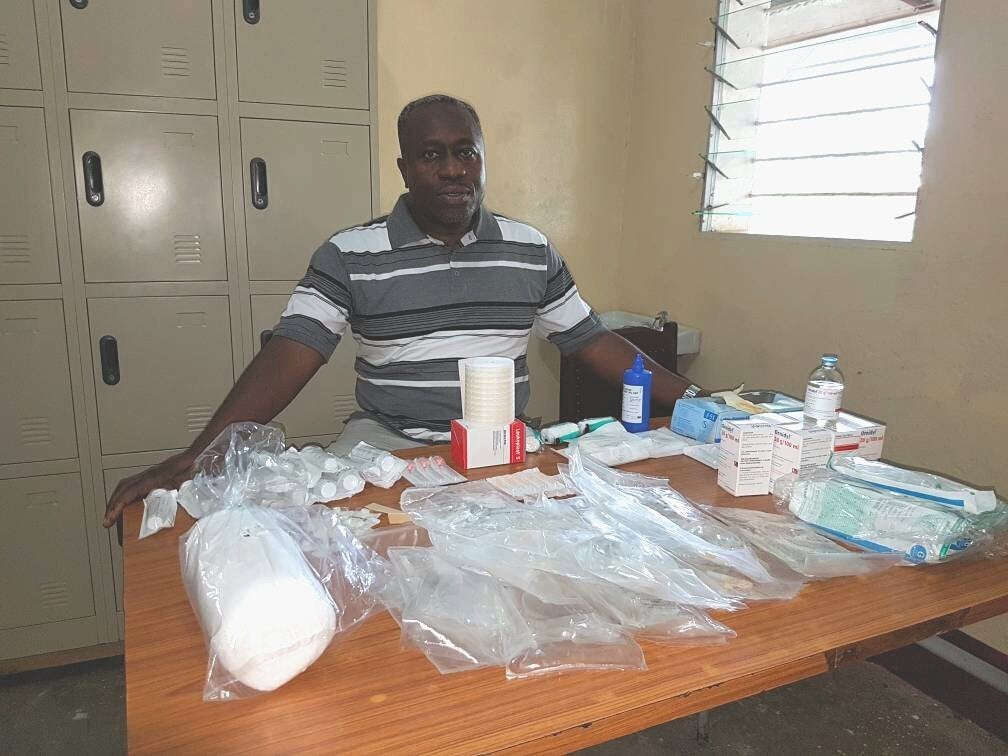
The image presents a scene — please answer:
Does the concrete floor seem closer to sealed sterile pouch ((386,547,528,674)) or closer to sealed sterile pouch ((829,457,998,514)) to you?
sealed sterile pouch ((829,457,998,514))

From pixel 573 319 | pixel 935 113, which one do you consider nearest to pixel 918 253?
pixel 935 113

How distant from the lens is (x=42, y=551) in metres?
2.18

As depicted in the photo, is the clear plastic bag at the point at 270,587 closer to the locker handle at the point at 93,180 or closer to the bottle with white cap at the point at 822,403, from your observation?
the bottle with white cap at the point at 822,403

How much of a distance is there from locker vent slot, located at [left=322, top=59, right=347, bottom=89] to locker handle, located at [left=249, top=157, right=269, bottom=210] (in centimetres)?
33

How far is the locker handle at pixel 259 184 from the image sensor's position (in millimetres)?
2207

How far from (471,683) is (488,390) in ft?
2.08

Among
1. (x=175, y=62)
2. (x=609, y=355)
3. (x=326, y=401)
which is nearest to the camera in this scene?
(x=609, y=355)

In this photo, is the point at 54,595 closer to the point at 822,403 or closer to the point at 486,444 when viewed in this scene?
the point at 486,444

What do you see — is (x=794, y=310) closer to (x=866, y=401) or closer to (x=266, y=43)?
(x=866, y=401)

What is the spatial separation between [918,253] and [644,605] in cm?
158

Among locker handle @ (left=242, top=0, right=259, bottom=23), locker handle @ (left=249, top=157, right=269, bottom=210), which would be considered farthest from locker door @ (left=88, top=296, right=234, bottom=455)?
locker handle @ (left=242, top=0, right=259, bottom=23)

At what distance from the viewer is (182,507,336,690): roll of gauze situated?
68cm

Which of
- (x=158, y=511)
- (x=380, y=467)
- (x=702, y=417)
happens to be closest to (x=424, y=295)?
(x=380, y=467)

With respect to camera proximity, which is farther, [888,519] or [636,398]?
[636,398]
